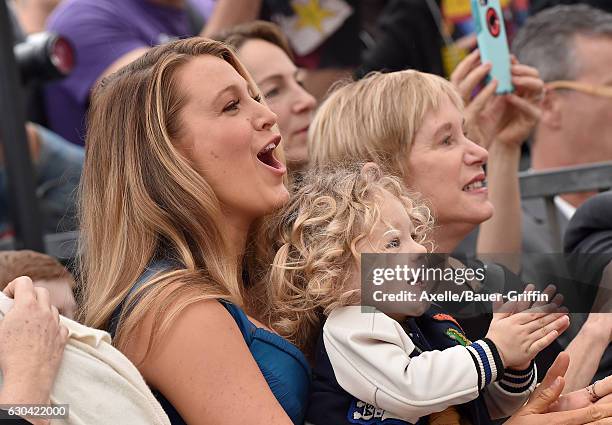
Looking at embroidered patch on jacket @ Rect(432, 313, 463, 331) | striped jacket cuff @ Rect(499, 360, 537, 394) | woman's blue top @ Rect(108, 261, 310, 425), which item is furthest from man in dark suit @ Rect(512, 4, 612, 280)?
woman's blue top @ Rect(108, 261, 310, 425)

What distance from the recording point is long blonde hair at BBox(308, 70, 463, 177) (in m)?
2.64

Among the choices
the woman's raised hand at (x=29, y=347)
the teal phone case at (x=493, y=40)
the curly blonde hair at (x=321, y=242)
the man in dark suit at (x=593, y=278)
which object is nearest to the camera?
the woman's raised hand at (x=29, y=347)

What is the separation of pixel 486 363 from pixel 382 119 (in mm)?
875

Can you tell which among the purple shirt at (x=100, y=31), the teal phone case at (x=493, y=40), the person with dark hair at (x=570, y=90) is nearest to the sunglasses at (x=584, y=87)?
the person with dark hair at (x=570, y=90)

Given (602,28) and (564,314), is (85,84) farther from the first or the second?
(564,314)

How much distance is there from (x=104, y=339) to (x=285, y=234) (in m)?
0.47

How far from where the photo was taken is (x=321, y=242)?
2.17 metres

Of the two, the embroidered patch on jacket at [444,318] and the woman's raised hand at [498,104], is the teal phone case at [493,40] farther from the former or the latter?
the embroidered patch on jacket at [444,318]

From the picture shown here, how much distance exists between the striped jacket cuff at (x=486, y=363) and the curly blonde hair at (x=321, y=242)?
0.27 m

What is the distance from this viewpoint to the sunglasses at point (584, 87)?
149 inches

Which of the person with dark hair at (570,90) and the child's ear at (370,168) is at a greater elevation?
the child's ear at (370,168)

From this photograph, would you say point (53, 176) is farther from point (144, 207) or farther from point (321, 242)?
point (321, 242)

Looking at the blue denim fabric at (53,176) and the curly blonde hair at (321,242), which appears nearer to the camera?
the curly blonde hair at (321,242)

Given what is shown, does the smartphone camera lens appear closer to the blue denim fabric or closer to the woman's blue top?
the woman's blue top
